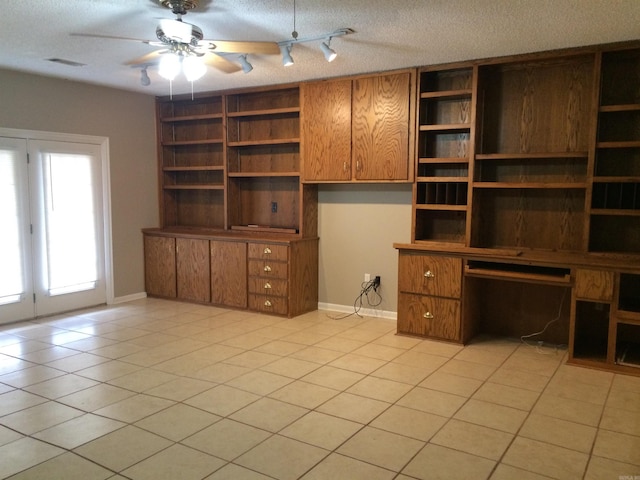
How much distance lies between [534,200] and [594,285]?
39.2 inches

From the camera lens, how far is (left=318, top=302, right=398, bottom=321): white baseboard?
532cm

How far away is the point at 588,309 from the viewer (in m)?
4.26

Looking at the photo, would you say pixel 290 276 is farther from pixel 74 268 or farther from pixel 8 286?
pixel 8 286

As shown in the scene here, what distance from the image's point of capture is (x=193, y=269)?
5926 millimetres

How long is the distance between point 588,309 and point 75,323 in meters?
4.83

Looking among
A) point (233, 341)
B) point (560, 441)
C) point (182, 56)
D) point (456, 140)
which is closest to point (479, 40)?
point (456, 140)

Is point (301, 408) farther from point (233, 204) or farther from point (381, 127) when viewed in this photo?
point (233, 204)

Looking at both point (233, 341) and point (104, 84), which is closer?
point (233, 341)

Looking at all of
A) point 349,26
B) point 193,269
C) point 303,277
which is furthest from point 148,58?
point 193,269

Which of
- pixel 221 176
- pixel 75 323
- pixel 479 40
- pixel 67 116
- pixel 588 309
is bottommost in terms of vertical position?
pixel 75 323

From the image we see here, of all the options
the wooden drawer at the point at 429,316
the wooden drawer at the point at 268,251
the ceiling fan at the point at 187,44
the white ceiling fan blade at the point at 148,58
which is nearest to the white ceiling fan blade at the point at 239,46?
the ceiling fan at the point at 187,44

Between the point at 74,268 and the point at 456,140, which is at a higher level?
the point at 456,140

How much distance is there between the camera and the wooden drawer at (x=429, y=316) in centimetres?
441

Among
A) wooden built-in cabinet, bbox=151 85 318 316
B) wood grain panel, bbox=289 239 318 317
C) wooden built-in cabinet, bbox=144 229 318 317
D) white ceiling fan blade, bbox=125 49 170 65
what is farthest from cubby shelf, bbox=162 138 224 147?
white ceiling fan blade, bbox=125 49 170 65
